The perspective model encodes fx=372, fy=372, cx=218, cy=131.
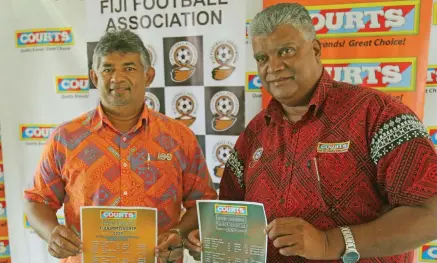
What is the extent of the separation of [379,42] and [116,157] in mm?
1626

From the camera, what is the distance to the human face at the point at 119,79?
167cm

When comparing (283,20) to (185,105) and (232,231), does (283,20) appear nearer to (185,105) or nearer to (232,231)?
(232,231)

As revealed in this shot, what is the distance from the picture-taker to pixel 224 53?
2.47 metres

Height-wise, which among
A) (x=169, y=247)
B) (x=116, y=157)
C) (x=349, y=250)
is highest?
(x=116, y=157)

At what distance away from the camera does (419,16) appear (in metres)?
2.09

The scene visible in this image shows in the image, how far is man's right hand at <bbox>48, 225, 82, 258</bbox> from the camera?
60.0 inches

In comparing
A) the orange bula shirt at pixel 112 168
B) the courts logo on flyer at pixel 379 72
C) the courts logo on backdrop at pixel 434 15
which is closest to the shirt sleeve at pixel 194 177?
the orange bula shirt at pixel 112 168

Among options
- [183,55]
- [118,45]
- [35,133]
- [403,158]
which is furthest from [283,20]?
[35,133]

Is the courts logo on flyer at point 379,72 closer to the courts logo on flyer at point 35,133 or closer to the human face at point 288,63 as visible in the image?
the human face at point 288,63

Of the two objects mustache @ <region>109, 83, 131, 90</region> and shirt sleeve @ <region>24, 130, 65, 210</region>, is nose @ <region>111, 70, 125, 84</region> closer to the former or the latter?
mustache @ <region>109, 83, 131, 90</region>

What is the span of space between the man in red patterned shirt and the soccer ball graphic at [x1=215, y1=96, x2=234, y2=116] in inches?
35.2

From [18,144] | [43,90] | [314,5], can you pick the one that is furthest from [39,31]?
[314,5]

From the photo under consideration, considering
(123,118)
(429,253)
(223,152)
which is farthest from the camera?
(223,152)

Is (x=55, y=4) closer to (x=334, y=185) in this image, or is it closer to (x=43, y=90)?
(x=43, y=90)
